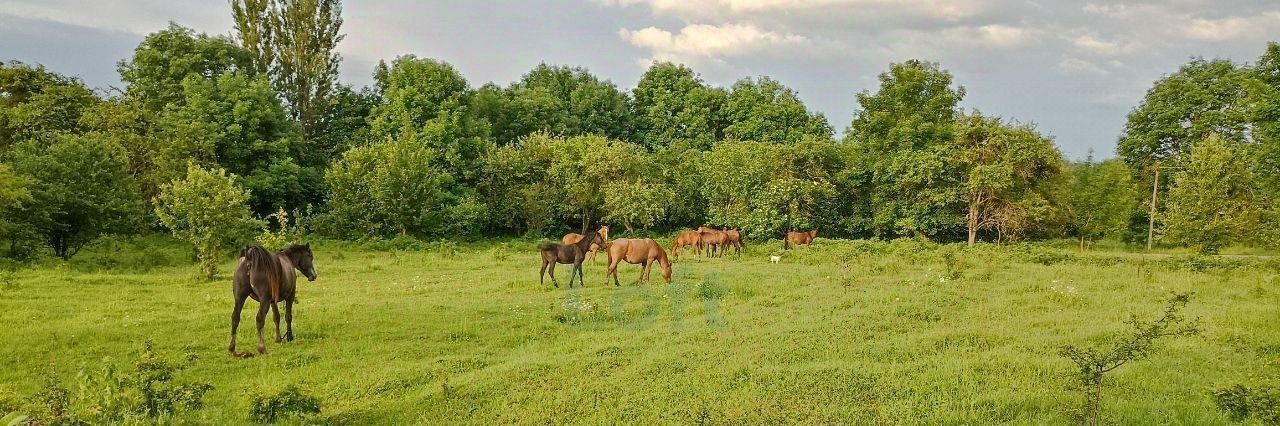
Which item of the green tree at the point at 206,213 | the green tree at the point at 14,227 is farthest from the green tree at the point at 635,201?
the green tree at the point at 14,227

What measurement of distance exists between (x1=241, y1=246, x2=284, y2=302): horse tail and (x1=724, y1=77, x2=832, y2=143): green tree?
133 ft

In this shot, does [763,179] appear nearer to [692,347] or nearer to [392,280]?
[392,280]

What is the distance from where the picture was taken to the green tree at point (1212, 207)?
28266 mm

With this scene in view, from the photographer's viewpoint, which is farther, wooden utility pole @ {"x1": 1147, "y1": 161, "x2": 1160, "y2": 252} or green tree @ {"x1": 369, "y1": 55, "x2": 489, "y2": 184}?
green tree @ {"x1": 369, "y1": 55, "x2": 489, "y2": 184}

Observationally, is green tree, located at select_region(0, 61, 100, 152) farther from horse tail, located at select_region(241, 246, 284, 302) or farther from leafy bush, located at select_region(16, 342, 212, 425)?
leafy bush, located at select_region(16, 342, 212, 425)

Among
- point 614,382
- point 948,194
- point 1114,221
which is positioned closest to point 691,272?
point 614,382

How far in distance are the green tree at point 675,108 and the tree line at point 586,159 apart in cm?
1001

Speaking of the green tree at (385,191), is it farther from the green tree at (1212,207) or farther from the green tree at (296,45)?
the green tree at (1212,207)

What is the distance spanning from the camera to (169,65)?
36.3 m

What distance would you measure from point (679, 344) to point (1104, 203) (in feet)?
135

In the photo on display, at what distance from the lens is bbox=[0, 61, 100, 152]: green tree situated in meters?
30.5

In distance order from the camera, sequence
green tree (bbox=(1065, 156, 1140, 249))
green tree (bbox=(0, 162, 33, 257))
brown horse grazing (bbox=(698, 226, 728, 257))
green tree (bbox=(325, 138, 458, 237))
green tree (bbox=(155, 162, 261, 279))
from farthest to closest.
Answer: green tree (bbox=(1065, 156, 1140, 249)) < green tree (bbox=(325, 138, 458, 237)) < brown horse grazing (bbox=(698, 226, 728, 257)) < green tree (bbox=(0, 162, 33, 257)) < green tree (bbox=(155, 162, 261, 279))

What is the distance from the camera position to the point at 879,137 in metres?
41.3

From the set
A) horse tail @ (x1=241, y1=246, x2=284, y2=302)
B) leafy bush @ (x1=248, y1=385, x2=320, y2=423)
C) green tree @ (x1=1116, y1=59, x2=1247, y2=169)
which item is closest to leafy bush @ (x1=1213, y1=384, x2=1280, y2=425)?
leafy bush @ (x1=248, y1=385, x2=320, y2=423)
